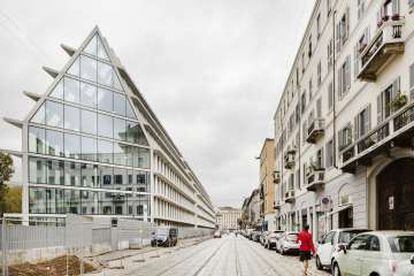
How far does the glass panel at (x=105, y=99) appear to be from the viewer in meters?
67.9

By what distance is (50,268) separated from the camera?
21.7 meters

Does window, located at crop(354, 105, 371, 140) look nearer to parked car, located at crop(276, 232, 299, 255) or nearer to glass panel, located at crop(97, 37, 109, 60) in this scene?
parked car, located at crop(276, 232, 299, 255)

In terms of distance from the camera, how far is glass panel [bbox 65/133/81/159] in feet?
205

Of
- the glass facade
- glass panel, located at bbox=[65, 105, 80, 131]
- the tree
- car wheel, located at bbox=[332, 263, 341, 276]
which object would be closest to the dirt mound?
car wheel, located at bbox=[332, 263, 341, 276]

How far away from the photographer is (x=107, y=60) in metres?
69.9

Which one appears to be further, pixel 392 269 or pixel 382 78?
pixel 382 78

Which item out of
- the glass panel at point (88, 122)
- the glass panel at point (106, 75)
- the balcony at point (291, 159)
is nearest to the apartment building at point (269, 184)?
the balcony at point (291, 159)

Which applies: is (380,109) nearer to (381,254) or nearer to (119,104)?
(381,254)

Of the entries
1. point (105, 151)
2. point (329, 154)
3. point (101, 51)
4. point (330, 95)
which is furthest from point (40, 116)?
point (330, 95)

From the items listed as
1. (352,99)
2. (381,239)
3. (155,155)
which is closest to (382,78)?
(352,99)

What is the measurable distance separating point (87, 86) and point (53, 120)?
664cm

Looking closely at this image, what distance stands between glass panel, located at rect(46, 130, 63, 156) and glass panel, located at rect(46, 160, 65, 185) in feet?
3.16

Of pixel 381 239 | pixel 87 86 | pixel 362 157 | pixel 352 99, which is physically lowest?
pixel 381 239

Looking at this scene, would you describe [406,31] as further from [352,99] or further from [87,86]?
[87,86]
